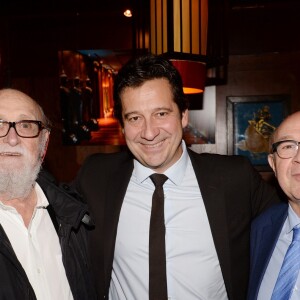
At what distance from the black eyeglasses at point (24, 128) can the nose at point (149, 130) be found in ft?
1.62

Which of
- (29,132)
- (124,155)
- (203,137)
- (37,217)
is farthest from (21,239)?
(203,137)

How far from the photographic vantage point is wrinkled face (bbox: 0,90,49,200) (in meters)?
1.70

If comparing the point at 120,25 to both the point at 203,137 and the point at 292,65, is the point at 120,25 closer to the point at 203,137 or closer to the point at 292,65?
the point at 203,137

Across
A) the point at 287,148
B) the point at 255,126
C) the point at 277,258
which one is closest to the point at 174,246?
the point at 277,258

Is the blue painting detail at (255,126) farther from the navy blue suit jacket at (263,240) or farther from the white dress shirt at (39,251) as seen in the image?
the white dress shirt at (39,251)

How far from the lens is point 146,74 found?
1892 millimetres

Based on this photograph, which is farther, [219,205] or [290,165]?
[219,205]

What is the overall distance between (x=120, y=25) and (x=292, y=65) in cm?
172

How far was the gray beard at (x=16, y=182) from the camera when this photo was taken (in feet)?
5.58

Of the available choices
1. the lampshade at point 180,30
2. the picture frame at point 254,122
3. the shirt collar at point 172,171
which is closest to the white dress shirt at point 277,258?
the shirt collar at point 172,171

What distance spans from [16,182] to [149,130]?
653 mm

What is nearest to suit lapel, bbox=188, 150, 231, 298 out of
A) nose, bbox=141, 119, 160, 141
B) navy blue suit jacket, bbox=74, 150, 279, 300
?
navy blue suit jacket, bbox=74, 150, 279, 300

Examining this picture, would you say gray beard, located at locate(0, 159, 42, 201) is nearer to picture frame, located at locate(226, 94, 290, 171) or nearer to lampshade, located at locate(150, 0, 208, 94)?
lampshade, located at locate(150, 0, 208, 94)

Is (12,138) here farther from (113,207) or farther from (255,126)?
(255,126)
